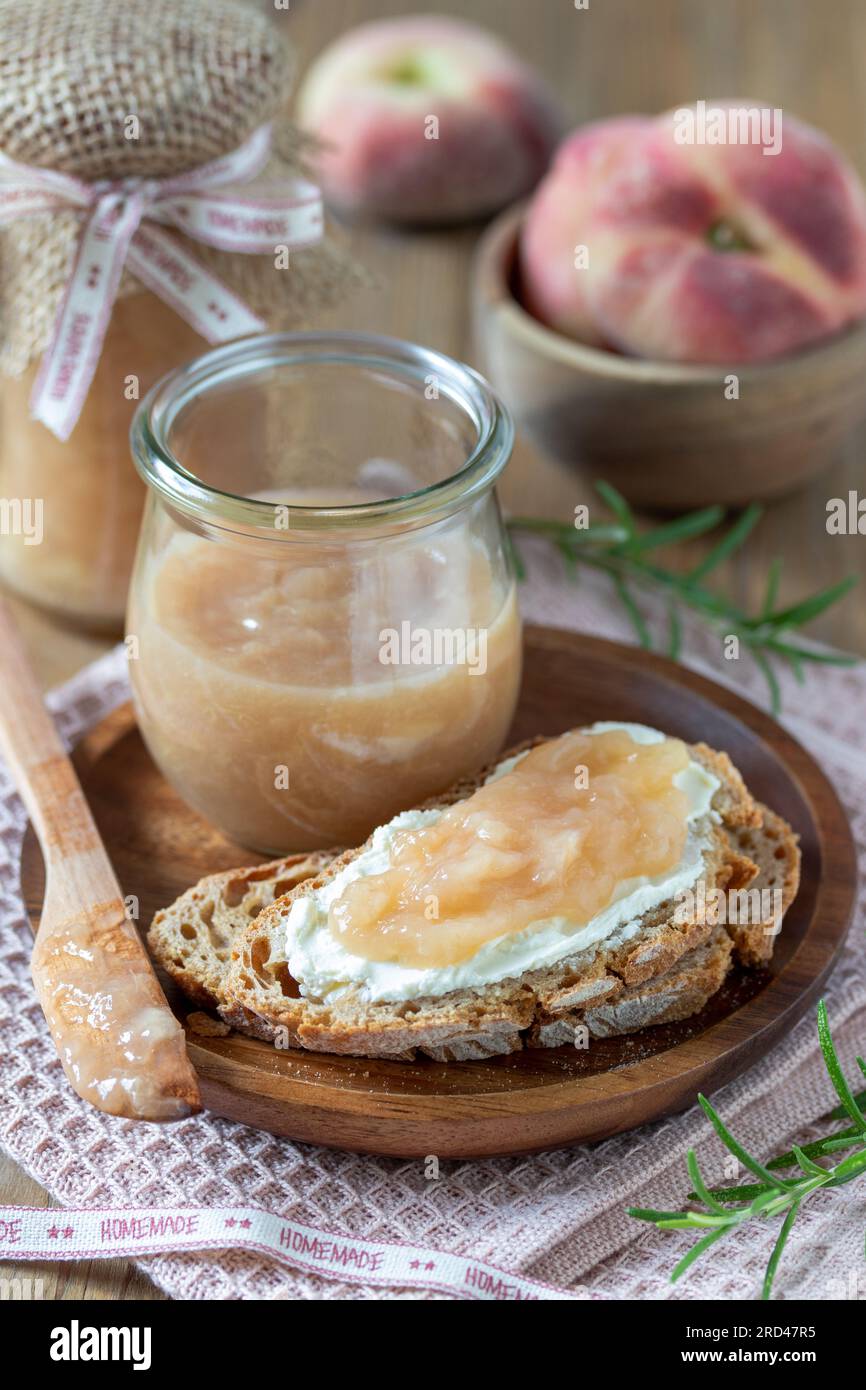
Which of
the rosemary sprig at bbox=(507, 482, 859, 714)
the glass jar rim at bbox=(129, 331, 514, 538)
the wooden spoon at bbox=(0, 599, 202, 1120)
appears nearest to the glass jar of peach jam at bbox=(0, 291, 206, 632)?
the glass jar rim at bbox=(129, 331, 514, 538)

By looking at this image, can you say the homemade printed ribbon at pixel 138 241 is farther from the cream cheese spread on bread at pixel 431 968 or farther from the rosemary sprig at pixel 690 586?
the cream cheese spread on bread at pixel 431 968

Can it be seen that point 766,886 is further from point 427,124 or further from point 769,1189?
point 427,124

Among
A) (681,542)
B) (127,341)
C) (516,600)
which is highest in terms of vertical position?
(127,341)

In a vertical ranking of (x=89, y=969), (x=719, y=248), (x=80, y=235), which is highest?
(x=80, y=235)

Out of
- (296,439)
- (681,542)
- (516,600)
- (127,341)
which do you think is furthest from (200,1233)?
(681,542)

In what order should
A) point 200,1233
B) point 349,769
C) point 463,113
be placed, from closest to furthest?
point 200,1233 → point 349,769 → point 463,113

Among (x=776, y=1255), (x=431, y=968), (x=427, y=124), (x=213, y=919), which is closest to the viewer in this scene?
(x=776, y=1255)

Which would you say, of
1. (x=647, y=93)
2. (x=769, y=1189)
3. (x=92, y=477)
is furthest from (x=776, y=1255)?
(x=647, y=93)

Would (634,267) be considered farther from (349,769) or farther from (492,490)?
(349,769)
